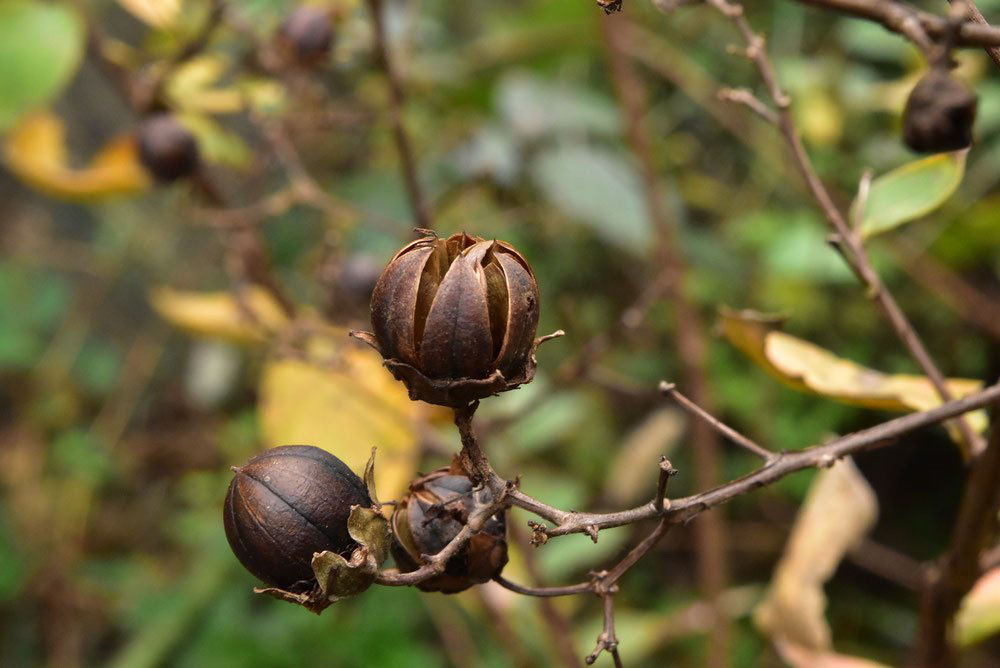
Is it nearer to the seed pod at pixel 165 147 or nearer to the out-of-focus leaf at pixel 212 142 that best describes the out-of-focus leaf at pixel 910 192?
the seed pod at pixel 165 147

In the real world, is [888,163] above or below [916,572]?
above

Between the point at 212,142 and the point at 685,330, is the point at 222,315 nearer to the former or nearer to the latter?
the point at 212,142

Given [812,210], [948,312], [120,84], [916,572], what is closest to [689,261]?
[812,210]

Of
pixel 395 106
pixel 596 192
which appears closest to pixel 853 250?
pixel 395 106

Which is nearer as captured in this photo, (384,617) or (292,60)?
(292,60)

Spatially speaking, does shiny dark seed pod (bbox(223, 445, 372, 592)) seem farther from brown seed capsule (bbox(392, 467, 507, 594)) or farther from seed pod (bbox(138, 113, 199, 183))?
seed pod (bbox(138, 113, 199, 183))

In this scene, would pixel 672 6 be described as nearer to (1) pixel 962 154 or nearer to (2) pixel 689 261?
(1) pixel 962 154

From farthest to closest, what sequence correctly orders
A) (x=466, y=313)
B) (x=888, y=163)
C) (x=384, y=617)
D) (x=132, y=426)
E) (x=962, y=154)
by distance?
(x=132, y=426)
(x=888, y=163)
(x=384, y=617)
(x=962, y=154)
(x=466, y=313)
